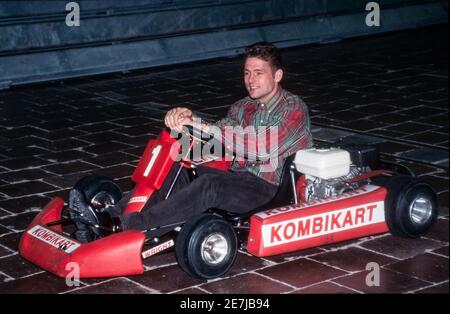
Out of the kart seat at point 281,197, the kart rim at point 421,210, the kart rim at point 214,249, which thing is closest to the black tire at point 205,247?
the kart rim at point 214,249

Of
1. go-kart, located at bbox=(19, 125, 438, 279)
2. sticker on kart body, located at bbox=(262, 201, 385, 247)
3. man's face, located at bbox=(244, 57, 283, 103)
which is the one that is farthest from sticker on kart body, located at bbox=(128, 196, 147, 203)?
man's face, located at bbox=(244, 57, 283, 103)

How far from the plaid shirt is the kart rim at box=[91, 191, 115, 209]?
818 mm

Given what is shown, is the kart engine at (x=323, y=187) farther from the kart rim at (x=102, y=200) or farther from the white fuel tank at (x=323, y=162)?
the kart rim at (x=102, y=200)

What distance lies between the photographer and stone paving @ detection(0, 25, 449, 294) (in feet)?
15.3

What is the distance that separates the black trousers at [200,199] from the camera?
183 inches

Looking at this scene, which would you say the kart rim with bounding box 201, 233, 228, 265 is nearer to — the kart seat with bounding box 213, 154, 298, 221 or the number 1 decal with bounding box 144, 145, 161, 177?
the kart seat with bounding box 213, 154, 298, 221

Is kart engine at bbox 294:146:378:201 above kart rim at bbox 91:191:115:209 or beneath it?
above

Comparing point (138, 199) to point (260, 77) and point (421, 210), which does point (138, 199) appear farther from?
point (421, 210)

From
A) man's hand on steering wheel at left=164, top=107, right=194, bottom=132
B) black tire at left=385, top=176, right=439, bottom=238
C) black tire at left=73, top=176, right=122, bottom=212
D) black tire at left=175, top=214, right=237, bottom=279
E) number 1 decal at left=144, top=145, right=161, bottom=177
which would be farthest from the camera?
black tire at left=73, top=176, right=122, bottom=212

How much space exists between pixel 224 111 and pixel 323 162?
13.4ft

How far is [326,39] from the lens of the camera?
506 inches

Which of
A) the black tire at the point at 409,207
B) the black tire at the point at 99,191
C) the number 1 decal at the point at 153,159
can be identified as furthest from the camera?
the black tire at the point at 99,191

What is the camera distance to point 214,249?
4.59m
